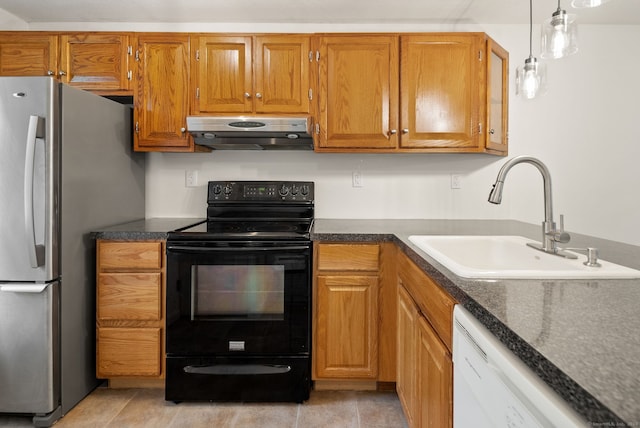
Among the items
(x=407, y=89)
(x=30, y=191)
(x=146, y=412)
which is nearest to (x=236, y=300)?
(x=146, y=412)

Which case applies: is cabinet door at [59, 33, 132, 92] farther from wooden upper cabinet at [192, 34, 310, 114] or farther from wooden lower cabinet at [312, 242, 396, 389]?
wooden lower cabinet at [312, 242, 396, 389]

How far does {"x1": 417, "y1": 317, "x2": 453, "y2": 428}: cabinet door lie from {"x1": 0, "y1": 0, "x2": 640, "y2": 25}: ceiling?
1.97m

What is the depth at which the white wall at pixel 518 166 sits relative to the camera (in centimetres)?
263

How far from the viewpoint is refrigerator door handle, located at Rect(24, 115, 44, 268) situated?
1745mm

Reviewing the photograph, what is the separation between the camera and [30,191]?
5.78 feet

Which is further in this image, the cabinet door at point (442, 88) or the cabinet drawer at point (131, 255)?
the cabinet door at point (442, 88)

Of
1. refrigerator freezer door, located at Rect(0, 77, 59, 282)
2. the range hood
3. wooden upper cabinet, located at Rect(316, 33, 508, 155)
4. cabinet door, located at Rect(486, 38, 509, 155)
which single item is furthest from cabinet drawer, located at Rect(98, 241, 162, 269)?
cabinet door, located at Rect(486, 38, 509, 155)

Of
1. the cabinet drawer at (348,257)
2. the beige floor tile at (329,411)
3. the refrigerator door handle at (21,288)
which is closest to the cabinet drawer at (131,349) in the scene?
the refrigerator door handle at (21,288)

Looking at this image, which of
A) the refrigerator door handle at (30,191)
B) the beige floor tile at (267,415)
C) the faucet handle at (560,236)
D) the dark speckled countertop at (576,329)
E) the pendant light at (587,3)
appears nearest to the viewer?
the dark speckled countertop at (576,329)

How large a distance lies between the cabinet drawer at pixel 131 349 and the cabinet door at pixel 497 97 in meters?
2.27

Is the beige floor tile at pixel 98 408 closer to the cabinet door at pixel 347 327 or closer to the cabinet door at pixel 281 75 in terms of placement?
the cabinet door at pixel 347 327

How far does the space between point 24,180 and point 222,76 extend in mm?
1190

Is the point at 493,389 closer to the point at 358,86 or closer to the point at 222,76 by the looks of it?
the point at 358,86

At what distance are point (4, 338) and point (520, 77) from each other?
265 cm
